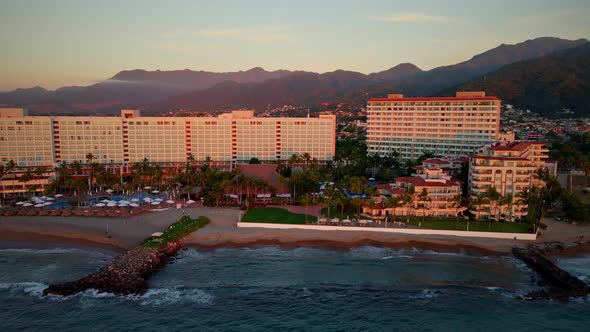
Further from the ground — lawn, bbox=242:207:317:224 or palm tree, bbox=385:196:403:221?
palm tree, bbox=385:196:403:221

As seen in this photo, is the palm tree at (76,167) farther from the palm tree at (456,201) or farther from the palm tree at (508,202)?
the palm tree at (508,202)

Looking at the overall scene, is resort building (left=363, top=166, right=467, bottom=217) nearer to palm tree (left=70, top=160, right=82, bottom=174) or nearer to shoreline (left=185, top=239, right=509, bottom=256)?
shoreline (left=185, top=239, right=509, bottom=256)

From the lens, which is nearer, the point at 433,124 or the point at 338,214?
the point at 338,214

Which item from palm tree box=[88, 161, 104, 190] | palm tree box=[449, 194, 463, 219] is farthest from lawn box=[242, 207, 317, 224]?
palm tree box=[88, 161, 104, 190]

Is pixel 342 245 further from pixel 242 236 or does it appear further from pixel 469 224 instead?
pixel 469 224

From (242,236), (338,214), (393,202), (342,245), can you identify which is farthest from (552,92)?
(242,236)

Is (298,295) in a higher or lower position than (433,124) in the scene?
lower

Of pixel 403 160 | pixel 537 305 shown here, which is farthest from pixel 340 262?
pixel 403 160

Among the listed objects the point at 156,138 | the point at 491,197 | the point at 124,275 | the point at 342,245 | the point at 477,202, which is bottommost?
the point at 124,275

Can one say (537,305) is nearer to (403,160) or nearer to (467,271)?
(467,271)
